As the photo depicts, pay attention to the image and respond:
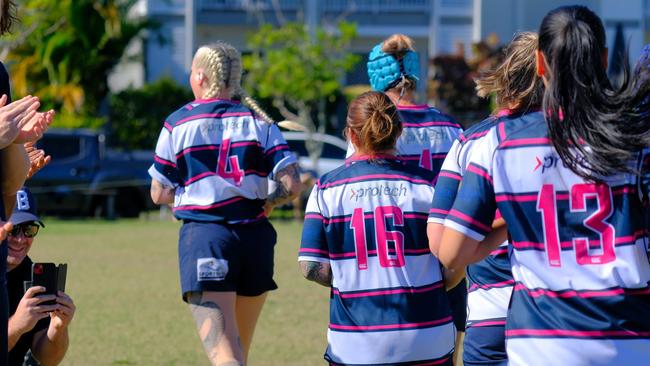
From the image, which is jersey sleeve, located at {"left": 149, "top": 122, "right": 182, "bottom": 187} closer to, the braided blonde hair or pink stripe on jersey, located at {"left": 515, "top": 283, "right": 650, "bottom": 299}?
the braided blonde hair

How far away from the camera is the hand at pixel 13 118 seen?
12.3 ft

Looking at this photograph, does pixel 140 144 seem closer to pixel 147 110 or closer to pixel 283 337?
pixel 147 110

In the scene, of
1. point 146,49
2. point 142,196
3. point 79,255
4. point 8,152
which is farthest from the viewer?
point 146,49

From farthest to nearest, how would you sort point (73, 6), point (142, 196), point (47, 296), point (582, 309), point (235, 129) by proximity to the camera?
point (73, 6) → point (142, 196) → point (235, 129) → point (47, 296) → point (582, 309)

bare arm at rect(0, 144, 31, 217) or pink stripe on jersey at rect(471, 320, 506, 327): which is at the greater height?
bare arm at rect(0, 144, 31, 217)

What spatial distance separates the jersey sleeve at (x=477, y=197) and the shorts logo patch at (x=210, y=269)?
3.01 meters

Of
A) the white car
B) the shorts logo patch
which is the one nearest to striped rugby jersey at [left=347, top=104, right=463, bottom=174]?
the shorts logo patch

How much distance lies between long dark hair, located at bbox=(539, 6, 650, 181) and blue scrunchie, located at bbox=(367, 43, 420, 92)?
3116mm

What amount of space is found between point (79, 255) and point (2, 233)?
13.2 metres

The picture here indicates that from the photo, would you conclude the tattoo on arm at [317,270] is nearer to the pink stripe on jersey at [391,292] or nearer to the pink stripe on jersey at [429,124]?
the pink stripe on jersey at [391,292]

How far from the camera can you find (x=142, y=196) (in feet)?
82.1

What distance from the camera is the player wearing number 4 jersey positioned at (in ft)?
11.5

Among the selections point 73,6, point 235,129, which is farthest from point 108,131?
point 235,129

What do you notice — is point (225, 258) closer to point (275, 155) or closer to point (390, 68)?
point (275, 155)
